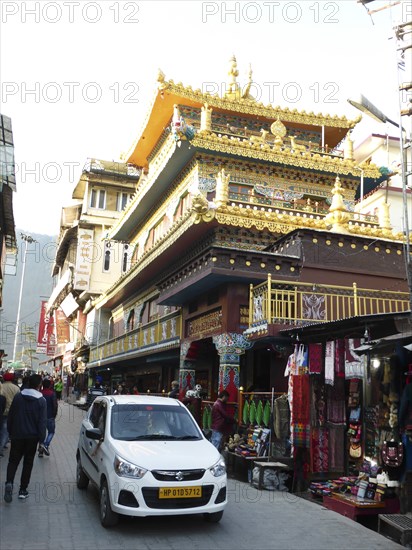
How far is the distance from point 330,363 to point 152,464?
434 centimetres

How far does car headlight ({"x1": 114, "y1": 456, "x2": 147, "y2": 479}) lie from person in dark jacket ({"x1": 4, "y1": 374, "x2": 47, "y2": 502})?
5.88ft

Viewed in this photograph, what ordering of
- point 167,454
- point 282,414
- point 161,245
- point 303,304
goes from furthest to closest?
point 161,245, point 303,304, point 282,414, point 167,454

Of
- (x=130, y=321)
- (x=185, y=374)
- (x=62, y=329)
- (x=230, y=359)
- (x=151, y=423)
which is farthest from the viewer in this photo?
(x=62, y=329)

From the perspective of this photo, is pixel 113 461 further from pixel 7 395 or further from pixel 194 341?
pixel 194 341

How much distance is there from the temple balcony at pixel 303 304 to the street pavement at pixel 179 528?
453 cm

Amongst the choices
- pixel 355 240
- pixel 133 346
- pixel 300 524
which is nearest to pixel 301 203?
pixel 355 240

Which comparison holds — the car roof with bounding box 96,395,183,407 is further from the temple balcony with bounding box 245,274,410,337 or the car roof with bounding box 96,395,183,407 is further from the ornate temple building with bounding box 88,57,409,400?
the temple balcony with bounding box 245,274,410,337

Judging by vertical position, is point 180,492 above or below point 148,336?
below

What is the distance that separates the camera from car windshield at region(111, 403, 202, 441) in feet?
24.8

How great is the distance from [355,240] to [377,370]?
809 centimetres

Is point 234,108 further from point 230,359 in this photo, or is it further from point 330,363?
point 330,363

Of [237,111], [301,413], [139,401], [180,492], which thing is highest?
[237,111]

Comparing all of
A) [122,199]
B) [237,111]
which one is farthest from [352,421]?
[122,199]

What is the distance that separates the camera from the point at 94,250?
43.8 metres
